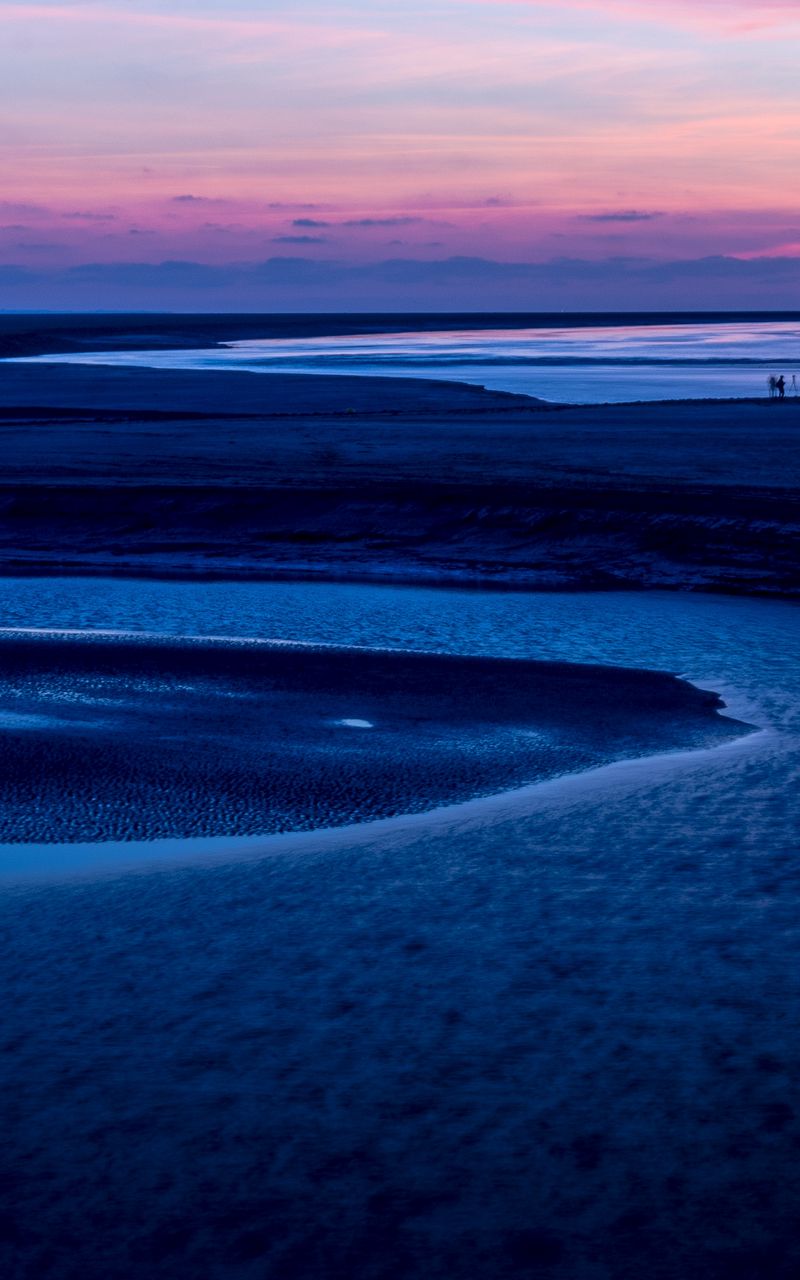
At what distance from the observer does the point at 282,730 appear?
10.7 meters

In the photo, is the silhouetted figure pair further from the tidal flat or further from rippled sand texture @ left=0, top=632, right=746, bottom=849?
rippled sand texture @ left=0, top=632, right=746, bottom=849

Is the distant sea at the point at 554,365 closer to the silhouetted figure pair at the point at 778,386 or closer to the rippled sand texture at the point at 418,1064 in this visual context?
the silhouetted figure pair at the point at 778,386

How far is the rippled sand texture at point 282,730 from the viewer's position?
888 centimetres

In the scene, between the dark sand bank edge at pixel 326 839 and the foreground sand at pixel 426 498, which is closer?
the dark sand bank edge at pixel 326 839

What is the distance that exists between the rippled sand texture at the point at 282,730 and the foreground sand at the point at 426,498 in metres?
5.34

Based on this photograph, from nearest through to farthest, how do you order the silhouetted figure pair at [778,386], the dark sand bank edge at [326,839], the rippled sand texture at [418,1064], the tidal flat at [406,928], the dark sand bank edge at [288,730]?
the rippled sand texture at [418,1064] → the tidal flat at [406,928] → the dark sand bank edge at [326,839] → the dark sand bank edge at [288,730] → the silhouetted figure pair at [778,386]

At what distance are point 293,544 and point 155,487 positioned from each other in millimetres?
3726

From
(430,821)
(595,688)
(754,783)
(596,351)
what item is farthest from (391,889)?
(596,351)

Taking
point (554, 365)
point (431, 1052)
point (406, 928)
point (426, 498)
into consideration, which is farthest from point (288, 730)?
point (554, 365)

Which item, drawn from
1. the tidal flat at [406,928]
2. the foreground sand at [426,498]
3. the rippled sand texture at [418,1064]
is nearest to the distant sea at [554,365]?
the foreground sand at [426,498]

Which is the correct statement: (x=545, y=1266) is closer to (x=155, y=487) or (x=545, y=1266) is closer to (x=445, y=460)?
(x=155, y=487)

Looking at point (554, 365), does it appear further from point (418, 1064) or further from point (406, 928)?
point (418, 1064)

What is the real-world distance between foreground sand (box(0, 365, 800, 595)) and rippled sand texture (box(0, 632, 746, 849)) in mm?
5345

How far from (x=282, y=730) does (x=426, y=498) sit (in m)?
11.1
